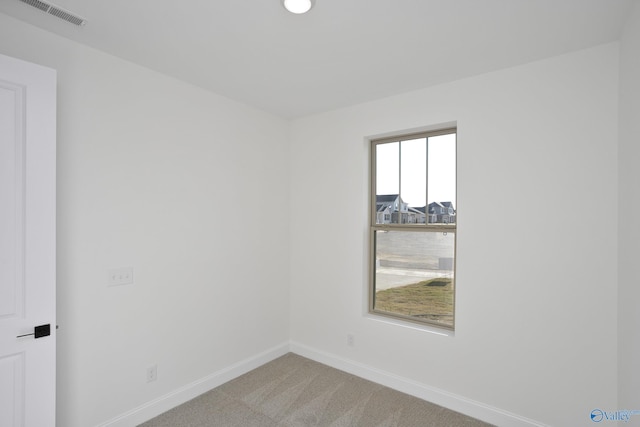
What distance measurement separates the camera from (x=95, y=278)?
226 cm

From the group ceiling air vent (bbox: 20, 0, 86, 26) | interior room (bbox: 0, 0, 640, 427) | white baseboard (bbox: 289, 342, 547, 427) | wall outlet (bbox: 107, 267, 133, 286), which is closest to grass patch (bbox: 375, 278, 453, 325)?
interior room (bbox: 0, 0, 640, 427)

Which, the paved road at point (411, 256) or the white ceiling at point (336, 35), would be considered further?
the paved road at point (411, 256)

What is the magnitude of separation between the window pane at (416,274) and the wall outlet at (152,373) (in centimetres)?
205

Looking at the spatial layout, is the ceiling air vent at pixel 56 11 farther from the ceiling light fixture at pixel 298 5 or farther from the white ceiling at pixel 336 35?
the ceiling light fixture at pixel 298 5

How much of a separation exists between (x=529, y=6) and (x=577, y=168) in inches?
44.1

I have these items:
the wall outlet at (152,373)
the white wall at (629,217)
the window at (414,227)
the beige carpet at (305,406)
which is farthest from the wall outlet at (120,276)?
the white wall at (629,217)

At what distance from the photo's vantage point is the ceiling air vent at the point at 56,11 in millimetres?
1758

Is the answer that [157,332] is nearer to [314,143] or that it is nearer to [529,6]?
[314,143]

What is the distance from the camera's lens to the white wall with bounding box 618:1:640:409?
171 cm

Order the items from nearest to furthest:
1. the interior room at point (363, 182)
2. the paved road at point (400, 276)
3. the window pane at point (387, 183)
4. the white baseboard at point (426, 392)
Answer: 1. the interior room at point (363, 182)
2. the white baseboard at point (426, 392)
3. the paved road at point (400, 276)
4. the window pane at point (387, 183)

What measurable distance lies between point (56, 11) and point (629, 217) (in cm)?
343

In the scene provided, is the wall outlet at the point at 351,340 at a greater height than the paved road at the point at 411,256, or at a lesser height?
lesser

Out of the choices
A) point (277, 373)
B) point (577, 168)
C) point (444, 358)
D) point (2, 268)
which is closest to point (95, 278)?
point (2, 268)

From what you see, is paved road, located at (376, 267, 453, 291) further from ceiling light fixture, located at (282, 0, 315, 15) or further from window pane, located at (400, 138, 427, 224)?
ceiling light fixture, located at (282, 0, 315, 15)
